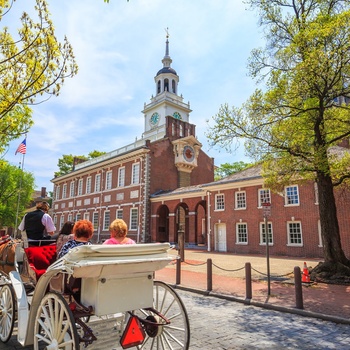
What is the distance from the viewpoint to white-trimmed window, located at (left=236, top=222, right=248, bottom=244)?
21.6m

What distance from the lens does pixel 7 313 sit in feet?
14.7

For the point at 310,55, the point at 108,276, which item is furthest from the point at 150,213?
the point at 108,276

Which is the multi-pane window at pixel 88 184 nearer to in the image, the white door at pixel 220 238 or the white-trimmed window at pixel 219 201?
the white-trimmed window at pixel 219 201

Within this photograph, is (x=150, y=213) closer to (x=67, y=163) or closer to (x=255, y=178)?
(x=255, y=178)

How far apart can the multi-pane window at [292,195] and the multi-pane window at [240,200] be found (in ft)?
10.6

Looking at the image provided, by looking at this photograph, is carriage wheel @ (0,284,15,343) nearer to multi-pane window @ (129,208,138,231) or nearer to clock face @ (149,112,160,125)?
multi-pane window @ (129,208,138,231)

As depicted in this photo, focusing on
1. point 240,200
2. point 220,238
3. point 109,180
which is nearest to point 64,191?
point 109,180

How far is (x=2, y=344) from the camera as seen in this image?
4.38 meters

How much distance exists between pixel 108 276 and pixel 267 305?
5242mm

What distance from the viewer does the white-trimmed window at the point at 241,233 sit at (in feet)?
71.0

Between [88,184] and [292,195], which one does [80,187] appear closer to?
[88,184]

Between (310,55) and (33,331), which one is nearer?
(33,331)

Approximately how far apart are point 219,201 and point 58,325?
70.1 feet

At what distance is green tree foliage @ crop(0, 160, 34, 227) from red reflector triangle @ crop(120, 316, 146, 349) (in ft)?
143
